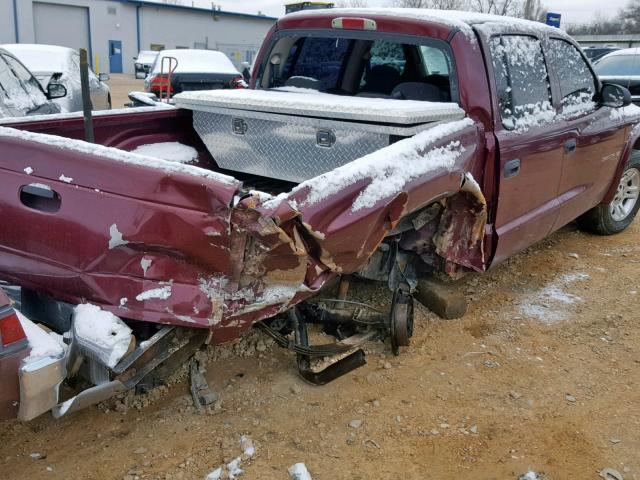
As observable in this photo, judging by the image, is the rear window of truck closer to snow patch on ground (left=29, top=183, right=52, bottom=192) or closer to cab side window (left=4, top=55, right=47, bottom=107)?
snow patch on ground (left=29, top=183, right=52, bottom=192)

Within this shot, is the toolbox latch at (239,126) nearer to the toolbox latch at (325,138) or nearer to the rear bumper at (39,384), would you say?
the toolbox latch at (325,138)

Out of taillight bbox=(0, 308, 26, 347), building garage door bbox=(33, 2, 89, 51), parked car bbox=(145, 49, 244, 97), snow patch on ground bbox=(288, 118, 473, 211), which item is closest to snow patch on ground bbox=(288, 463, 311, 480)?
snow patch on ground bbox=(288, 118, 473, 211)

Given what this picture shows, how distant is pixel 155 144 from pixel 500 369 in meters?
2.79

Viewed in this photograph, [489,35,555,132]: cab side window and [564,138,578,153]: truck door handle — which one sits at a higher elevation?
[489,35,555,132]: cab side window

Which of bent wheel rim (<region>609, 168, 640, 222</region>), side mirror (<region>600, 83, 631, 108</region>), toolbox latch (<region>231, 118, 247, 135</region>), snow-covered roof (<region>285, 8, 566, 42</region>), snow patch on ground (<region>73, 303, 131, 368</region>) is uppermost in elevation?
snow-covered roof (<region>285, 8, 566, 42</region>)

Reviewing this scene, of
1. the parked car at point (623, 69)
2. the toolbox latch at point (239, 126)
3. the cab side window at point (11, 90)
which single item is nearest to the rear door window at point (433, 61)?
the toolbox latch at point (239, 126)

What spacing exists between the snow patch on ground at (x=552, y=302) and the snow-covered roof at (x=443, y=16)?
202 centimetres

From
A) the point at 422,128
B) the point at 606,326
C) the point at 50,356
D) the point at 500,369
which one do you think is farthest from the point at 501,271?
the point at 50,356

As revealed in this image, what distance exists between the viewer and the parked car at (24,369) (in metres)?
2.38

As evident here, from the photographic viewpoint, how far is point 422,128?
142 inches

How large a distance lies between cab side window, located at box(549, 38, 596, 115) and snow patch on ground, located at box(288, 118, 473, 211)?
1.82 meters

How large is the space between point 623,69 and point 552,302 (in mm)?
7703

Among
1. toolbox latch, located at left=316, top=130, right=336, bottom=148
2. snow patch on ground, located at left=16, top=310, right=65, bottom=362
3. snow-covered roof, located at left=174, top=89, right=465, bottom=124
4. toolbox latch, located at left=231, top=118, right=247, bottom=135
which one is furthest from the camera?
toolbox latch, located at left=231, top=118, right=247, bottom=135

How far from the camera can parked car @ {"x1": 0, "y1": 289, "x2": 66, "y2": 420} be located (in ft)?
7.80
